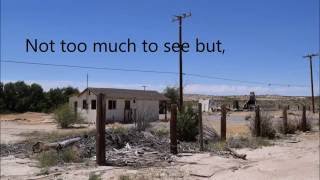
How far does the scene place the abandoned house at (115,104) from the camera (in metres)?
50.8

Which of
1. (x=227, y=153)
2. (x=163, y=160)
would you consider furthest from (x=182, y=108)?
(x=163, y=160)

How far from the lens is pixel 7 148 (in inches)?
897

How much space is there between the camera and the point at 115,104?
5141 cm

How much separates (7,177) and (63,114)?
30218 mm

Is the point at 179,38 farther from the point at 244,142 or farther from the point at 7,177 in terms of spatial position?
the point at 7,177

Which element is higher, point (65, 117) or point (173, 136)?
point (65, 117)

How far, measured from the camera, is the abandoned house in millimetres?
50812

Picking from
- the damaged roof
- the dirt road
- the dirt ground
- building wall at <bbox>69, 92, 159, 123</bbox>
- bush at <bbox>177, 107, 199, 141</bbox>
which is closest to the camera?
the dirt road

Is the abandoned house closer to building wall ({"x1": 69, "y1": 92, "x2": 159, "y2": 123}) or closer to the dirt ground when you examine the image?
building wall ({"x1": 69, "y1": 92, "x2": 159, "y2": 123})

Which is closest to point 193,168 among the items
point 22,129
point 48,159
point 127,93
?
point 48,159

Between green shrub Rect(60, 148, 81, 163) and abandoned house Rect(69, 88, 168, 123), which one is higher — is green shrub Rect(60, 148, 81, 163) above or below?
below

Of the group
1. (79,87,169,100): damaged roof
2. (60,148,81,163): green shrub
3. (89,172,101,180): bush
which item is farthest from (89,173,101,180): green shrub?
(79,87,169,100): damaged roof

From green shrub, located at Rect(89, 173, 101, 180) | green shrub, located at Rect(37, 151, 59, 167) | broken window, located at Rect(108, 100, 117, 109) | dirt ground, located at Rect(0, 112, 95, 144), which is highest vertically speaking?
broken window, located at Rect(108, 100, 117, 109)

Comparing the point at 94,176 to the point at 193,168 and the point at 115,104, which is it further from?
the point at 115,104
